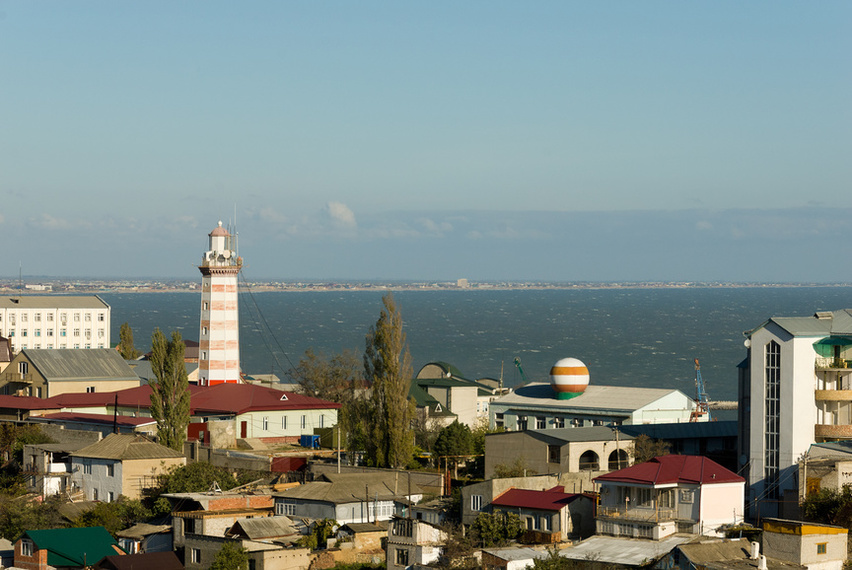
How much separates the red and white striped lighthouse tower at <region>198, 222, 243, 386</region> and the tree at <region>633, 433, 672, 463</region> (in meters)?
26.6

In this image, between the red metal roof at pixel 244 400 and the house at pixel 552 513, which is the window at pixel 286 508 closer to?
the house at pixel 552 513

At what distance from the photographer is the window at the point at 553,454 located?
49.8 metres

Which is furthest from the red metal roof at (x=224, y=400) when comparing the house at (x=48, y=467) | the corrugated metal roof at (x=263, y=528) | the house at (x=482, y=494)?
the house at (x=482, y=494)

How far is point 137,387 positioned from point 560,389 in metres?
27.2

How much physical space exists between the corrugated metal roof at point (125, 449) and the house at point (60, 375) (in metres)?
21.2

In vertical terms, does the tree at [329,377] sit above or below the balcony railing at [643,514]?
above

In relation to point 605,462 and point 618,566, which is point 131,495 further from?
point 618,566

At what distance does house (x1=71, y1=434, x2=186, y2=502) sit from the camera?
5328 cm

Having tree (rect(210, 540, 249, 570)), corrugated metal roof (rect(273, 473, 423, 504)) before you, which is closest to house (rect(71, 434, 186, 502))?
corrugated metal roof (rect(273, 473, 423, 504))

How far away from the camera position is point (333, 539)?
143 feet

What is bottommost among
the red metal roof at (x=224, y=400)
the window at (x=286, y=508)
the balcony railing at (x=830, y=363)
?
the window at (x=286, y=508)

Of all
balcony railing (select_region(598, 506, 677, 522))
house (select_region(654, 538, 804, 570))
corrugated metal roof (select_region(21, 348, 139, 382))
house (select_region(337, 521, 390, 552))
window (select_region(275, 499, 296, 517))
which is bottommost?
house (select_region(337, 521, 390, 552))

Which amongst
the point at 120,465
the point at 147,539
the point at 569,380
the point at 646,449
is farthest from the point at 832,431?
the point at 120,465

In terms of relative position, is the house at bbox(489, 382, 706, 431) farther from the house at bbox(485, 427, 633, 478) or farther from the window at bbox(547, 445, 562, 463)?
the window at bbox(547, 445, 562, 463)
